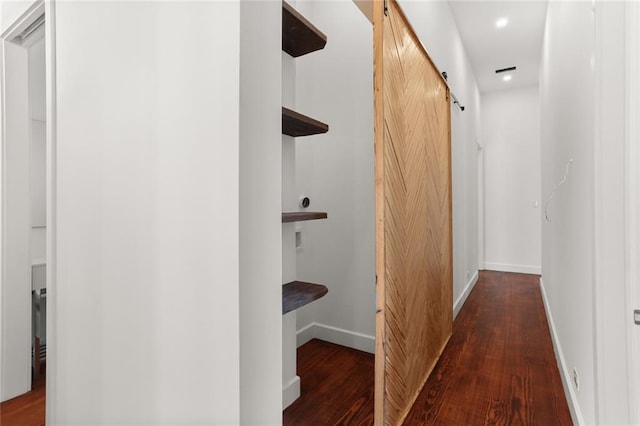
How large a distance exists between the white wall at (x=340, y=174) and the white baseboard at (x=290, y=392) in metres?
0.80

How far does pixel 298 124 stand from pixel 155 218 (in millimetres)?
882

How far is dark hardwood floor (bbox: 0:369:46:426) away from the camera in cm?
174

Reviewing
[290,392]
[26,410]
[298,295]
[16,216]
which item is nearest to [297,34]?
[298,295]

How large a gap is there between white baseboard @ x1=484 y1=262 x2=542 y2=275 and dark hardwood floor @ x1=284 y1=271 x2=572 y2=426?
8.48ft

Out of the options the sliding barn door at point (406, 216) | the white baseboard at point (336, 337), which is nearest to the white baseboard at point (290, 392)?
the sliding barn door at point (406, 216)

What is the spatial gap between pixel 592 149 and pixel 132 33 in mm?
1695

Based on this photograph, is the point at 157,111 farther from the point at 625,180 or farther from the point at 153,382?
the point at 625,180

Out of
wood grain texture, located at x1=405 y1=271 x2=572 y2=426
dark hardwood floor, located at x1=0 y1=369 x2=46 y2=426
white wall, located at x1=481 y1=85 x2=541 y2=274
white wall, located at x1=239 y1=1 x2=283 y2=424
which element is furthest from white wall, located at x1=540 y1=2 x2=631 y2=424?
white wall, located at x1=481 y1=85 x2=541 y2=274

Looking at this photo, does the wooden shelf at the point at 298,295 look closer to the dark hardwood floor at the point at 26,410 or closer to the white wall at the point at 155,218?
the white wall at the point at 155,218

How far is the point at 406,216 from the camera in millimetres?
1829

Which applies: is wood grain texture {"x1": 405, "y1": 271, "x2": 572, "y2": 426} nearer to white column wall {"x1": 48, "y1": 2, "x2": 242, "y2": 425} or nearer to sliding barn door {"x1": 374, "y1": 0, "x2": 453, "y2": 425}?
sliding barn door {"x1": 374, "y1": 0, "x2": 453, "y2": 425}

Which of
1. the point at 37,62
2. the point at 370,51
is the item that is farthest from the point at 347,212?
the point at 37,62

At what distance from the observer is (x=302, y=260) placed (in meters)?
2.87

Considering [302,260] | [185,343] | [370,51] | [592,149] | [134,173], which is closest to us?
[185,343]
